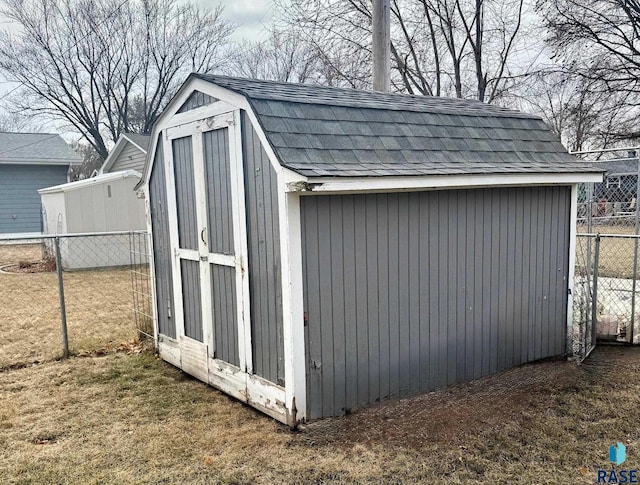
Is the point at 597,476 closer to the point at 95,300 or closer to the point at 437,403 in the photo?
the point at 437,403

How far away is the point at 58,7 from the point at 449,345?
74.0 ft

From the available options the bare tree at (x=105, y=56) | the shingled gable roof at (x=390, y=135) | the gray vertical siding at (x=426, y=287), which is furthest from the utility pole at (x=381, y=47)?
the bare tree at (x=105, y=56)

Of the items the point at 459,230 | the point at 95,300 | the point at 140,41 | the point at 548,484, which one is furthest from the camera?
the point at 140,41

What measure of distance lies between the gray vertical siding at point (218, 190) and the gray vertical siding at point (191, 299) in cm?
45

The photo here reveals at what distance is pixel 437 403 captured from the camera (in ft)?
12.6

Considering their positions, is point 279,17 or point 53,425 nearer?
point 53,425

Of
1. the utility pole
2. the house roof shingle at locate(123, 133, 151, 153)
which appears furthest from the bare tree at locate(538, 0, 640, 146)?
the house roof shingle at locate(123, 133, 151, 153)

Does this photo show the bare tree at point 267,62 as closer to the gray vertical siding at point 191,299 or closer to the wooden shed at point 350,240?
the wooden shed at point 350,240

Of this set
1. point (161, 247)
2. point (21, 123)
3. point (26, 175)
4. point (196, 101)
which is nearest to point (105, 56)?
point (21, 123)

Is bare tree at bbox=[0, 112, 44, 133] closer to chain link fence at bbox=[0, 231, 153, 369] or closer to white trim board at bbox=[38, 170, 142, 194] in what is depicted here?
chain link fence at bbox=[0, 231, 153, 369]

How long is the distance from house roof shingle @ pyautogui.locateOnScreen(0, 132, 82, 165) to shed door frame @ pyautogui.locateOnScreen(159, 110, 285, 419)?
14.4 meters

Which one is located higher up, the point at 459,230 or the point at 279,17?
the point at 279,17

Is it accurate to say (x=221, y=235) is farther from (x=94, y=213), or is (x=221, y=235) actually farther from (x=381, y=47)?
(x=94, y=213)

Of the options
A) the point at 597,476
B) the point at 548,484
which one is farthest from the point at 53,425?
the point at 597,476
